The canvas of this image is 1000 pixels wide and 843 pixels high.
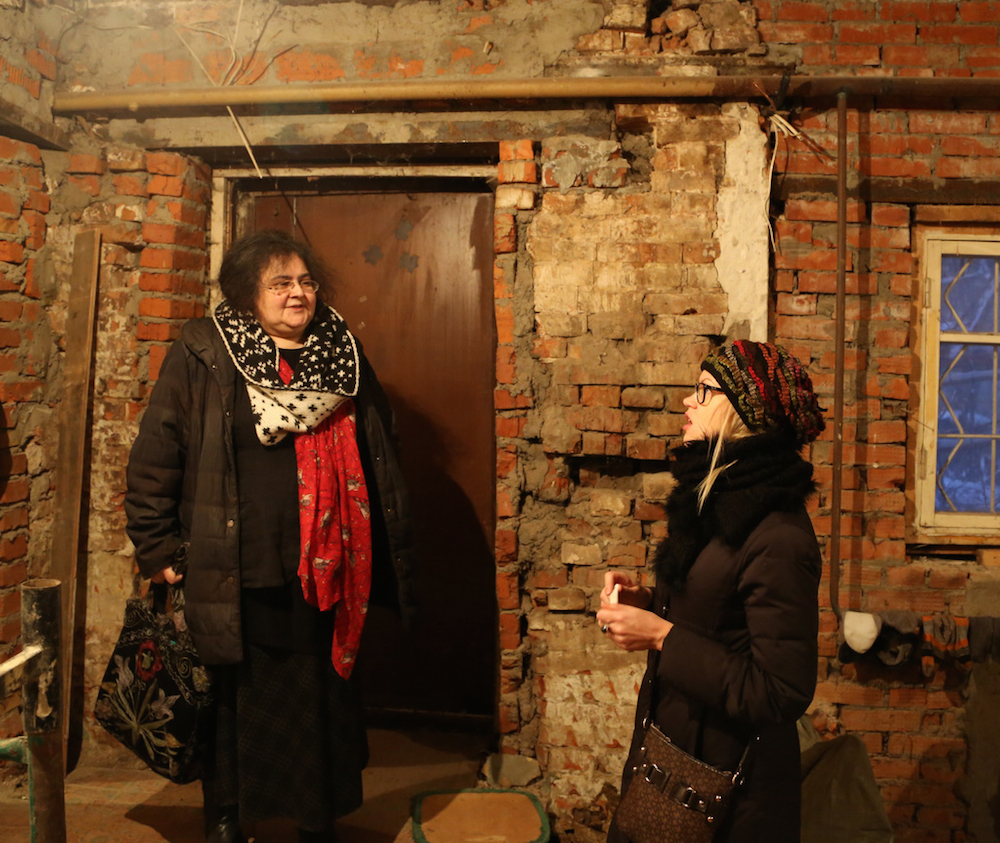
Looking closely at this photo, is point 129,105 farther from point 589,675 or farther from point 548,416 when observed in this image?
point 589,675

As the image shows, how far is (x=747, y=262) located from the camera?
8.14 feet

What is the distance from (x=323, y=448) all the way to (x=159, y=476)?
1.47 feet

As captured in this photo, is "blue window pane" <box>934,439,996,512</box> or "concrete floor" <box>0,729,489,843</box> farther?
"blue window pane" <box>934,439,996,512</box>

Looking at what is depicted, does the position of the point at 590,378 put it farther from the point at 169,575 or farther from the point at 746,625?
the point at 169,575

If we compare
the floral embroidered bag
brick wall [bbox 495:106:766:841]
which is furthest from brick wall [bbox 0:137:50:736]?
brick wall [bbox 495:106:766:841]

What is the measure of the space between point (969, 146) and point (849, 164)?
40 cm

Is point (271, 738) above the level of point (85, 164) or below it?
below

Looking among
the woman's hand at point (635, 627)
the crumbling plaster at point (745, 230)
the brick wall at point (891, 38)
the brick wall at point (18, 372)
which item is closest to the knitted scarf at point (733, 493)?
the woman's hand at point (635, 627)

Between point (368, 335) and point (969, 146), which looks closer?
point (969, 146)

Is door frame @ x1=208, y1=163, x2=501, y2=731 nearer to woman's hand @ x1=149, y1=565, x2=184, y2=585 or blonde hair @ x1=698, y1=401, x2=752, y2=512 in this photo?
woman's hand @ x1=149, y1=565, x2=184, y2=585

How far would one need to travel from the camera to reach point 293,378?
2.12 meters

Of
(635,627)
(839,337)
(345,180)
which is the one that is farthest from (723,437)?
(345,180)

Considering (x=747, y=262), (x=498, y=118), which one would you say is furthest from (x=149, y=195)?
(x=747, y=262)

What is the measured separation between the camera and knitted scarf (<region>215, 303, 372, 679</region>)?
209 cm
